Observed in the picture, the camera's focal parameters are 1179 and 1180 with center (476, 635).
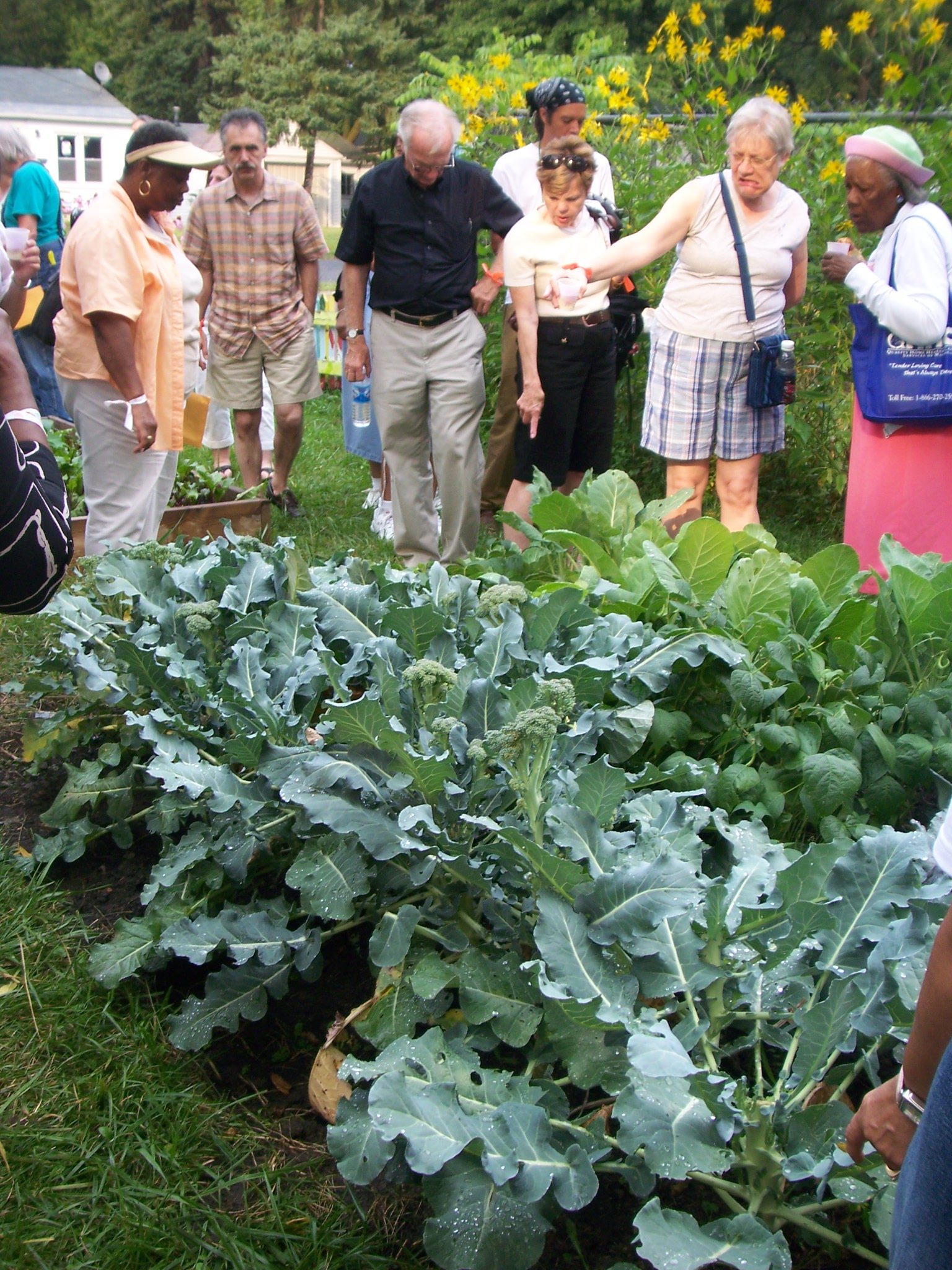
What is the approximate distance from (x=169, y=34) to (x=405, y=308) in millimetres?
57225

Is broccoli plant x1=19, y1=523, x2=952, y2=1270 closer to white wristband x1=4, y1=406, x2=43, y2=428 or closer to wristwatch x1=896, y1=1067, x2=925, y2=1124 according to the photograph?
wristwatch x1=896, y1=1067, x2=925, y2=1124

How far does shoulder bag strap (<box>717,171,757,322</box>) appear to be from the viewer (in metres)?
4.79

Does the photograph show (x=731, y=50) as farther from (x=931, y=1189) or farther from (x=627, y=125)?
(x=931, y=1189)

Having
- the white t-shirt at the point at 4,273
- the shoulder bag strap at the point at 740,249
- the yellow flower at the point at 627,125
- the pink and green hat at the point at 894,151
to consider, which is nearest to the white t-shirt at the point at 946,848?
the white t-shirt at the point at 4,273

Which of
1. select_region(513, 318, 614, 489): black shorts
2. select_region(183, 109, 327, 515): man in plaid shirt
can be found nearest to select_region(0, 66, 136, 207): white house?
select_region(183, 109, 327, 515): man in plaid shirt

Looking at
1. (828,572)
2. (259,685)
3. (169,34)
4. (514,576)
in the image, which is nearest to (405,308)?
(514,576)

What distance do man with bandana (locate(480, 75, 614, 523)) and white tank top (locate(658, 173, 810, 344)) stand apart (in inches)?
36.8

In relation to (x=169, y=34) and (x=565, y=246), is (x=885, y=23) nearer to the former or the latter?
(x=565, y=246)

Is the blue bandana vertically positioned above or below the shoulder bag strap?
above

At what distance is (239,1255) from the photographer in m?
1.98

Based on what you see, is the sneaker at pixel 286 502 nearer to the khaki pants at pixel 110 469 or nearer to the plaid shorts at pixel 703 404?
the khaki pants at pixel 110 469

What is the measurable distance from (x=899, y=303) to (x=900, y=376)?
0.26 meters

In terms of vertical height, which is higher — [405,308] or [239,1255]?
[405,308]

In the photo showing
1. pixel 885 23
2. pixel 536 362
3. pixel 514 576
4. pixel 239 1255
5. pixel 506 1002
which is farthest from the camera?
pixel 885 23
